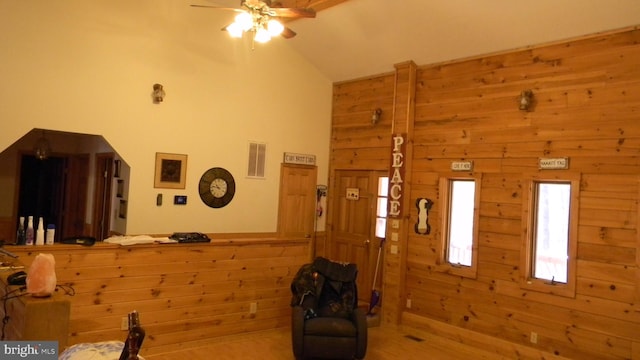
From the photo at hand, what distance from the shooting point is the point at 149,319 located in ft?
15.3

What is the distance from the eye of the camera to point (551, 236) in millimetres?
4820

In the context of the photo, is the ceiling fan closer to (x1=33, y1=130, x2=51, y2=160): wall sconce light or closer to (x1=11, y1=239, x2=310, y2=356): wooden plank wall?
(x1=11, y1=239, x2=310, y2=356): wooden plank wall

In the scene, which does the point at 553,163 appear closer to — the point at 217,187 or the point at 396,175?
the point at 396,175

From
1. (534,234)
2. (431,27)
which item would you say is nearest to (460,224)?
(534,234)

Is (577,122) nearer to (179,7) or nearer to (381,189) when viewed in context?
(381,189)

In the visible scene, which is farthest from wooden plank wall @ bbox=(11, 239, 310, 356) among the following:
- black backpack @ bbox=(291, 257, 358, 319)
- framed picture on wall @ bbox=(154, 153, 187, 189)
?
framed picture on wall @ bbox=(154, 153, 187, 189)

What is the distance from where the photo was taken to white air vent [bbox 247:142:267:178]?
6312mm

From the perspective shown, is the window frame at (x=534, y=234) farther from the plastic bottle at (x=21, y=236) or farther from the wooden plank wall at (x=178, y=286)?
the plastic bottle at (x=21, y=236)

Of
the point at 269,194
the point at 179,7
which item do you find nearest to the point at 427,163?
the point at 269,194

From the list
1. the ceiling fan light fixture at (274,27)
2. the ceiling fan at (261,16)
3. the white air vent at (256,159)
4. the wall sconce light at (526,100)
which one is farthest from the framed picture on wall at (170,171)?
the wall sconce light at (526,100)

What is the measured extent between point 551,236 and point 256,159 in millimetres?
3671

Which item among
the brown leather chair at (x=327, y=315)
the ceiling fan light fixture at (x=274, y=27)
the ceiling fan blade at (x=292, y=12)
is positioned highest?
the ceiling fan blade at (x=292, y=12)

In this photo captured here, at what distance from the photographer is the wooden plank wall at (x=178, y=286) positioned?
4.25 m

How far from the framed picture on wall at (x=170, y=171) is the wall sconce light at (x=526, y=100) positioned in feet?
12.7
